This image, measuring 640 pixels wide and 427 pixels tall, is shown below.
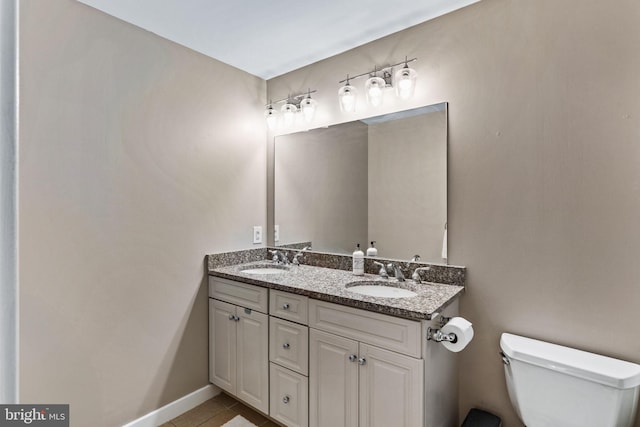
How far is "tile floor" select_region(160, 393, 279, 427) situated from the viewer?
198cm

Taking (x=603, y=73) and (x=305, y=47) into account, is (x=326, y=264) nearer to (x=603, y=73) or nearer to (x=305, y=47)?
(x=305, y=47)

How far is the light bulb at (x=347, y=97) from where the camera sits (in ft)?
6.89

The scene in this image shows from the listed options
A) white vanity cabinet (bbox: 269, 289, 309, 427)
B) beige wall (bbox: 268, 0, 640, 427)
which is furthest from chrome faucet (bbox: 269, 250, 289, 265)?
beige wall (bbox: 268, 0, 640, 427)

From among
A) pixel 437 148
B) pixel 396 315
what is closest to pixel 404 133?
pixel 437 148

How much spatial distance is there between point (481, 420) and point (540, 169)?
4.03 feet

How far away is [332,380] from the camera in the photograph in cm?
161

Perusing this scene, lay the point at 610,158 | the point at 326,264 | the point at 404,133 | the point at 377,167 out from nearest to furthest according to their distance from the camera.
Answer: the point at 610,158
the point at 404,133
the point at 377,167
the point at 326,264

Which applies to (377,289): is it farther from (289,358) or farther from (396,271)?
(289,358)

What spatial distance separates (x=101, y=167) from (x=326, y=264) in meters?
1.46

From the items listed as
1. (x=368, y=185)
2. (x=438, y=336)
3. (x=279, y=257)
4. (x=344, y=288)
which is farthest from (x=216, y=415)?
(x=368, y=185)

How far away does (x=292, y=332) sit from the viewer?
1.77 metres

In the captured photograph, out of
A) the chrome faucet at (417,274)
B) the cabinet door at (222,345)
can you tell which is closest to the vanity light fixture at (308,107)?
the chrome faucet at (417,274)

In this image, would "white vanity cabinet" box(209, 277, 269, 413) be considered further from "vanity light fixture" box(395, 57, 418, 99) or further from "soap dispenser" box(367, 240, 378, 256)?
"vanity light fixture" box(395, 57, 418, 99)

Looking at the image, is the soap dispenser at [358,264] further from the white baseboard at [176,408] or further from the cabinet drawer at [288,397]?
the white baseboard at [176,408]
